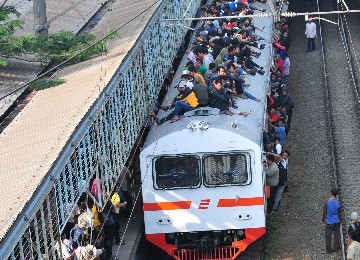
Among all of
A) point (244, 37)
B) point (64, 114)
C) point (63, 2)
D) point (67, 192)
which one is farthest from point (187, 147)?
point (63, 2)

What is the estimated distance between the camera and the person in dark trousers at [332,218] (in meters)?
15.1

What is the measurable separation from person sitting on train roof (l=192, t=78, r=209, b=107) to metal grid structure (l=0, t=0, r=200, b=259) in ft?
3.43

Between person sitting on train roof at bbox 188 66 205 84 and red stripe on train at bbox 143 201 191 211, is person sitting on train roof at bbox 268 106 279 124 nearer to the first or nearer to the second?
person sitting on train roof at bbox 188 66 205 84

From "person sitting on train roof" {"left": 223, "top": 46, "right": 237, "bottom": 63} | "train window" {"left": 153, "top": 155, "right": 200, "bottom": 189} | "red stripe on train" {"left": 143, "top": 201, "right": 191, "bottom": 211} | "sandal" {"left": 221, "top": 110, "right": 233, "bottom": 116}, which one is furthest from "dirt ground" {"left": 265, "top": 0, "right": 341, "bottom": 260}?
"person sitting on train roof" {"left": 223, "top": 46, "right": 237, "bottom": 63}

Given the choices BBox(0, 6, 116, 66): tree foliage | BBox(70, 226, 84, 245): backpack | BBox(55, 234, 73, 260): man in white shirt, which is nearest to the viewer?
BBox(55, 234, 73, 260): man in white shirt

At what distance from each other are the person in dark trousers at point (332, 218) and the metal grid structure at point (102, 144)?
3082 millimetres

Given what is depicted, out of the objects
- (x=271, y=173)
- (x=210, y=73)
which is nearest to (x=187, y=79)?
(x=210, y=73)

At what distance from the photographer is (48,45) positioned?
17.6 meters

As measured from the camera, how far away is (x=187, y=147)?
14.8 meters

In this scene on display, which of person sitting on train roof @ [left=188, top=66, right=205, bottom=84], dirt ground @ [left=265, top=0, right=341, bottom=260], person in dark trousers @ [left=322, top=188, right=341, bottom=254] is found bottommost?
dirt ground @ [left=265, top=0, right=341, bottom=260]

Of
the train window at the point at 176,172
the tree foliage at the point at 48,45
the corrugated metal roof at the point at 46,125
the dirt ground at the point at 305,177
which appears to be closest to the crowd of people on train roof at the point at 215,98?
the dirt ground at the point at 305,177

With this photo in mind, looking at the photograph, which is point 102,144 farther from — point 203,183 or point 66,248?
point 66,248

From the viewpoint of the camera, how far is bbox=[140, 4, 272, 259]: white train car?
1474cm

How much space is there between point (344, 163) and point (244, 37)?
10.4ft
